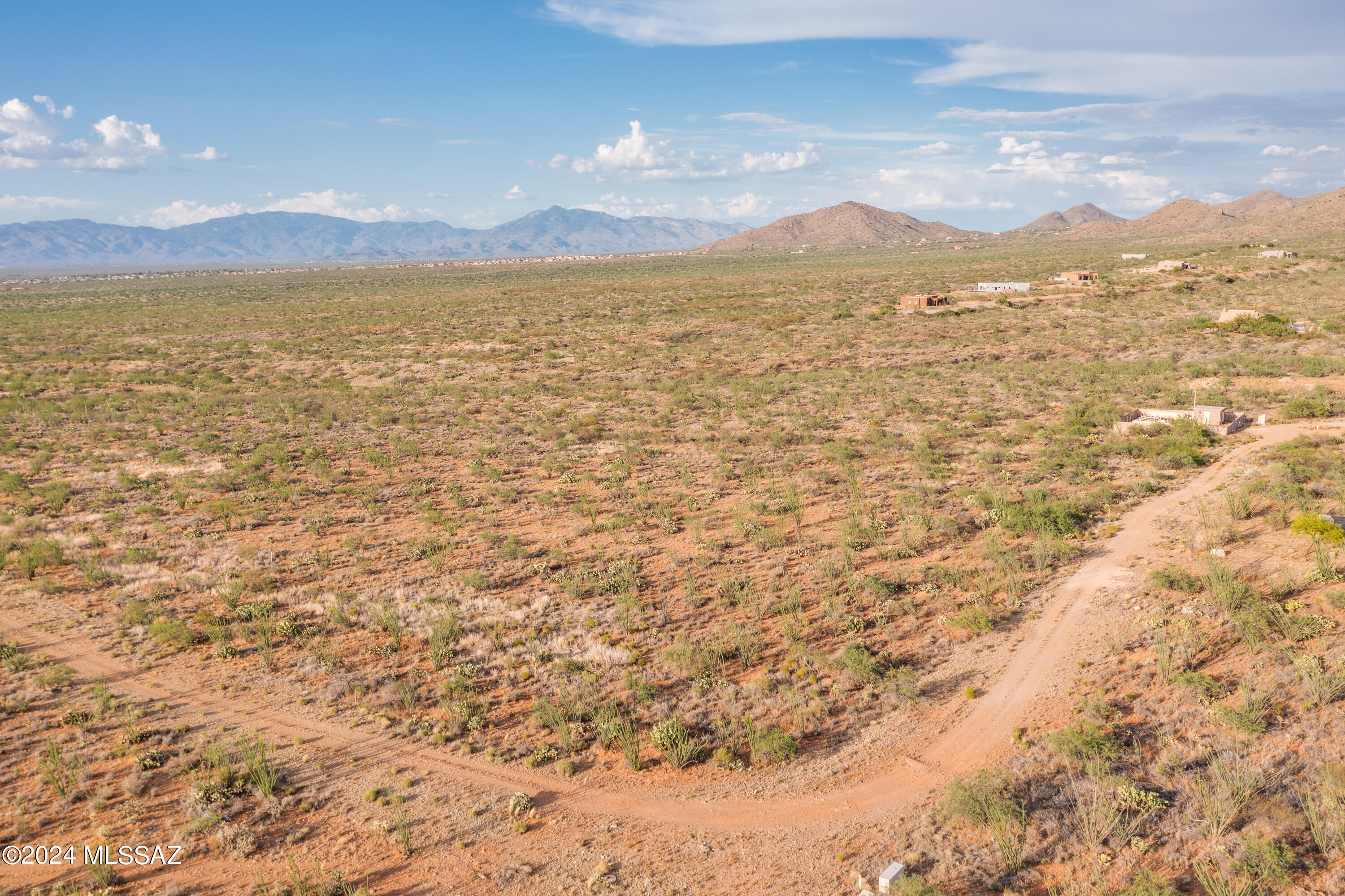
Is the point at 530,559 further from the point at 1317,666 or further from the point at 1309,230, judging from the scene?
the point at 1309,230

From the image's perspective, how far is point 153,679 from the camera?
11766 millimetres

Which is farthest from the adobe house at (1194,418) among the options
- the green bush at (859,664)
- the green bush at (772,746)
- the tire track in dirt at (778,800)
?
the green bush at (772,746)

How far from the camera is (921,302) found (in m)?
58.4

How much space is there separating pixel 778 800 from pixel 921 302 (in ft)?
185

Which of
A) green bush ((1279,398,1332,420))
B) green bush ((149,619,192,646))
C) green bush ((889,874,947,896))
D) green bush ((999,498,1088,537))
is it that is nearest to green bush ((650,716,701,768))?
green bush ((889,874,947,896))

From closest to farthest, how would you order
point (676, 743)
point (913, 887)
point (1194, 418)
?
point (913, 887) → point (676, 743) → point (1194, 418)

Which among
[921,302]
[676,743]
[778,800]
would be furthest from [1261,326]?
[676,743]

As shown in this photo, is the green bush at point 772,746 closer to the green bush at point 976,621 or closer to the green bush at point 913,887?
the green bush at point 913,887

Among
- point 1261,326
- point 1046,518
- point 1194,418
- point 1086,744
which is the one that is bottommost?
point 1086,744

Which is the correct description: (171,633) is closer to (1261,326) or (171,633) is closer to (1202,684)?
(1202,684)

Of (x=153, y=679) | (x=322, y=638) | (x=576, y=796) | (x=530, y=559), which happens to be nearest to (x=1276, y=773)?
(x=576, y=796)

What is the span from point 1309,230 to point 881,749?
173 meters

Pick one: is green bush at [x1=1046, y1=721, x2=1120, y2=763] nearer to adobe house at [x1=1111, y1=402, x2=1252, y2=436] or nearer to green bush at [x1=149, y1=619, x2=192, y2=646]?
green bush at [x1=149, y1=619, x2=192, y2=646]

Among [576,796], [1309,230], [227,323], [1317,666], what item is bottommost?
[576,796]
